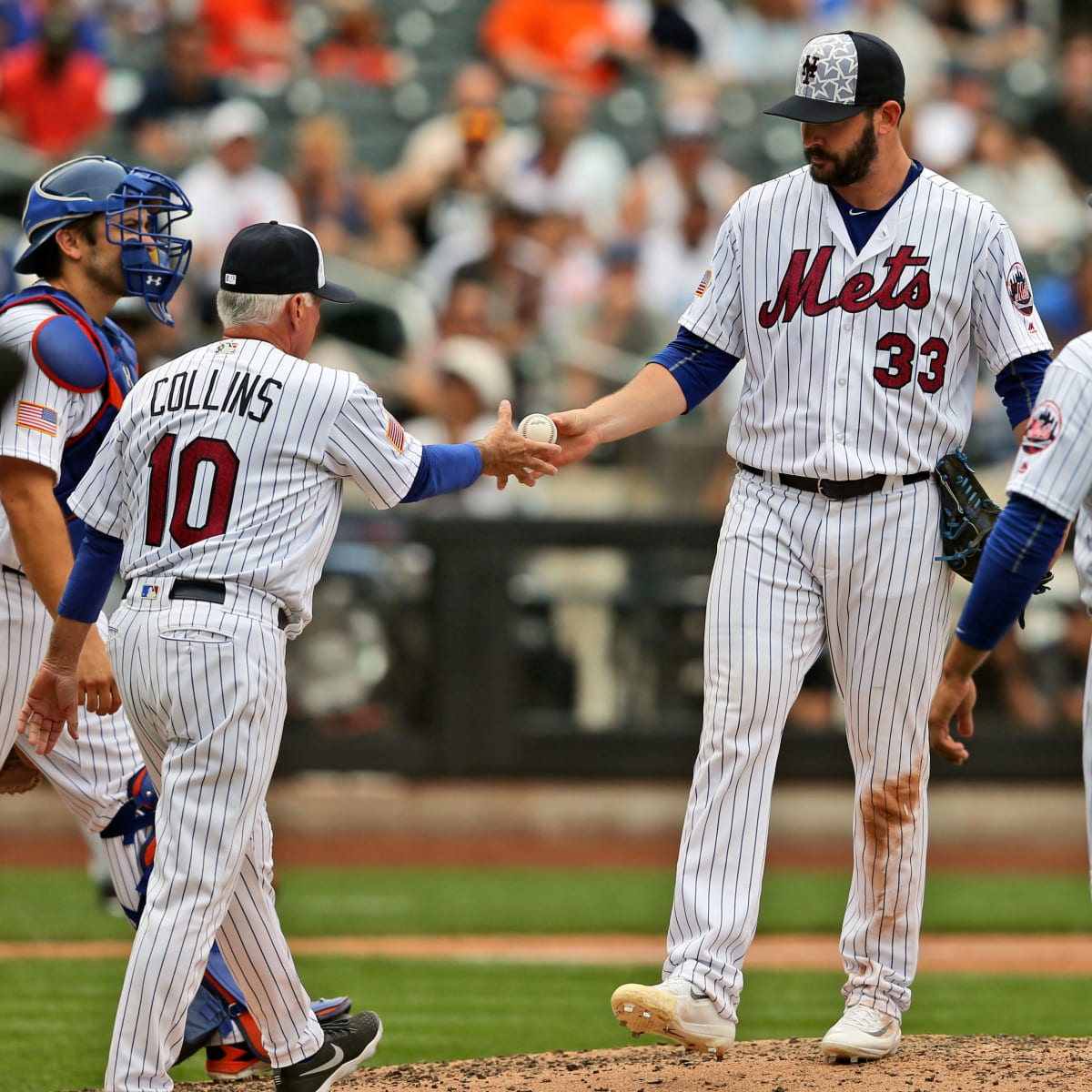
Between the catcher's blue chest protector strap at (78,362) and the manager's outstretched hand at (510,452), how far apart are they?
0.99 metres

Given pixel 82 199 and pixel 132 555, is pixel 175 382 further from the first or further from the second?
pixel 82 199

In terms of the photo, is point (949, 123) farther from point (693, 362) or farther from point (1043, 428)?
point (1043, 428)

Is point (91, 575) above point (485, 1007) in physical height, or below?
above

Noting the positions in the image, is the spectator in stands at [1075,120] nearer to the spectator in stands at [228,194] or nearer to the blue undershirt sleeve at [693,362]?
the spectator in stands at [228,194]

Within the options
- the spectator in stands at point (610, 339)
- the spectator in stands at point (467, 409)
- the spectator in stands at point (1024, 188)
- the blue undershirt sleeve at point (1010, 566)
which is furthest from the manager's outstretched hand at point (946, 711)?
the spectator in stands at point (1024, 188)

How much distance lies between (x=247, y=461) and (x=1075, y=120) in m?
11.4

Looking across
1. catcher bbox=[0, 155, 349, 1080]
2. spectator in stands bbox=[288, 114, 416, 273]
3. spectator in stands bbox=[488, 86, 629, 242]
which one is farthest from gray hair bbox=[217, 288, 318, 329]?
spectator in stands bbox=[488, 86, 629, 242]

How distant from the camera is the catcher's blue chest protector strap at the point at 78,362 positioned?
462 cm

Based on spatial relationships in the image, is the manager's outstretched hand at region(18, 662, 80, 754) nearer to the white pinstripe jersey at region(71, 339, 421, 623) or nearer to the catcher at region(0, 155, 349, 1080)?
the catcher at region(0, 155, 349, 1080)

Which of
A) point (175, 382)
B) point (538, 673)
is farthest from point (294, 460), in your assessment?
point (538, 673)

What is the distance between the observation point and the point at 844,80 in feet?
14.5

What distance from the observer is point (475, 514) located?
34.2 ft

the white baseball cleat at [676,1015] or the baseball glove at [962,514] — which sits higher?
the baseball glove at [962,514]

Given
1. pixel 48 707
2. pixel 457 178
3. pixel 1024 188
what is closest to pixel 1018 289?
pixel 48 707
